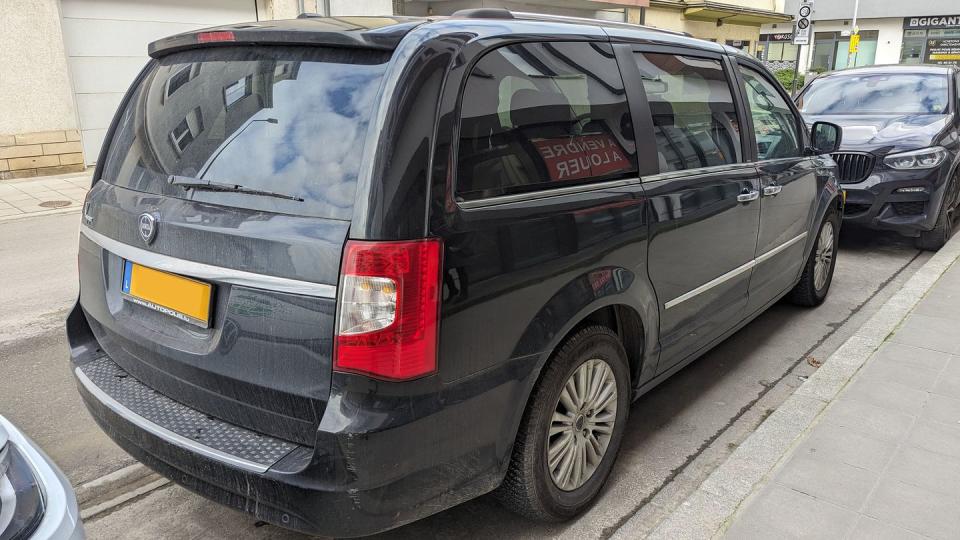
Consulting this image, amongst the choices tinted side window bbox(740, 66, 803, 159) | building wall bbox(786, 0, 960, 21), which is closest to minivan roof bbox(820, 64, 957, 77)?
tinted side window bbox(740, 66, 803, 159)

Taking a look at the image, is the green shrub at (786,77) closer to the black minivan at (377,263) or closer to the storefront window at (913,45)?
the storefront window at (913,45)

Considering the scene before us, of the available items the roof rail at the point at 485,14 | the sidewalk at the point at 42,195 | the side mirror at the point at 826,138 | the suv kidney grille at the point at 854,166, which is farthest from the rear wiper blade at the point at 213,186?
the sidewalk at the point at 42,195

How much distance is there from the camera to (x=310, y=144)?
6.84 ft

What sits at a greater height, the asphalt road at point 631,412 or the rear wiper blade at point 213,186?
the rear wiper blade at point 213,186

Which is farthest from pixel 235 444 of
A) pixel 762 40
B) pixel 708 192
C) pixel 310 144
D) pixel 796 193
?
pixel 762 40

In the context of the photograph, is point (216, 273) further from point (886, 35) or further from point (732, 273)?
point (886, 35)

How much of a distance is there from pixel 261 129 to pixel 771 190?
2.85m

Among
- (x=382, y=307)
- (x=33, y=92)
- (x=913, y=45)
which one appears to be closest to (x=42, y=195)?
(x=33, y=92)

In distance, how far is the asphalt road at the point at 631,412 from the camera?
275 centimetres

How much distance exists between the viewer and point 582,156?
2.60 metres

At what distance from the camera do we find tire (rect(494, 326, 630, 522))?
2.44m

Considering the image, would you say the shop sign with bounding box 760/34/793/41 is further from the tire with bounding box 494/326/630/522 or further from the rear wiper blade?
the rear wiper blade

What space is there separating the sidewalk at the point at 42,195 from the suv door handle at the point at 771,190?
866 centimetres

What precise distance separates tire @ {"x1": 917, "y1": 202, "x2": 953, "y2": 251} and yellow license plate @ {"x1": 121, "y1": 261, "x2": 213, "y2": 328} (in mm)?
6967
